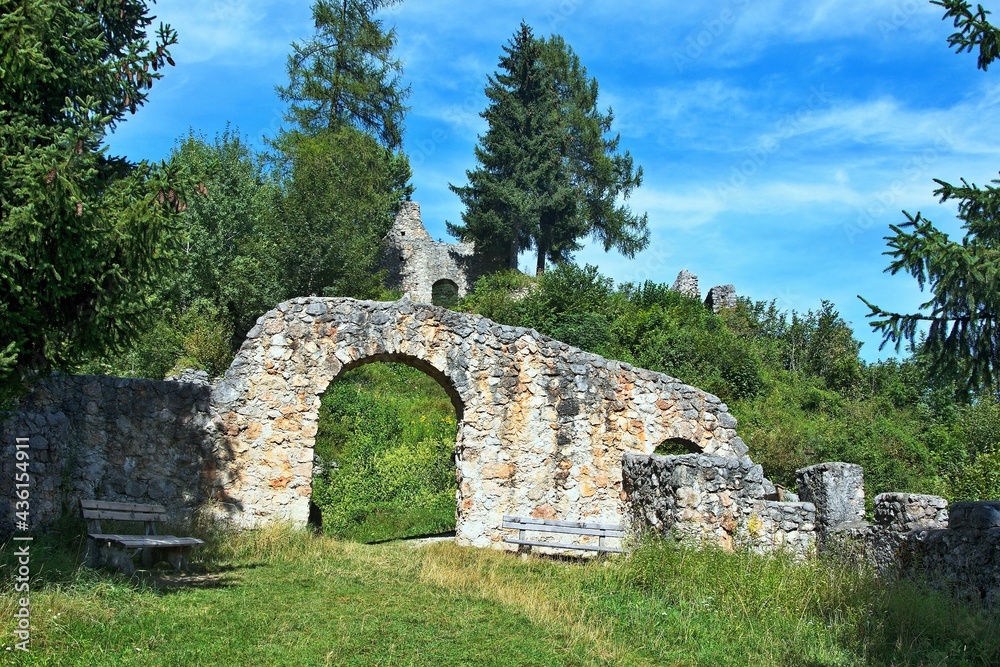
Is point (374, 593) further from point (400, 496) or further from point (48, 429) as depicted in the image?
point (400, 496)

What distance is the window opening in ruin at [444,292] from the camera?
31.6 metres

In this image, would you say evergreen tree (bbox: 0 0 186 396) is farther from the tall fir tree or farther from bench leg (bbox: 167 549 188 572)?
the tall fir tree

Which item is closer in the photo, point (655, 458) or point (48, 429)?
point (48, 429)

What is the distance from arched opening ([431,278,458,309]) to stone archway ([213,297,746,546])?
18.1 m

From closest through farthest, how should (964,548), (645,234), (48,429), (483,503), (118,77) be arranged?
(964,548) → (118,77) → (48,429) → (483,503) → (645,234)

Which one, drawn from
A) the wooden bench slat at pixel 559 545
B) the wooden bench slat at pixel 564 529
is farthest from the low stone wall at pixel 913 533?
the wooden bench slat at pixel 564 529

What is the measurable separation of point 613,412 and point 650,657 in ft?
23.2

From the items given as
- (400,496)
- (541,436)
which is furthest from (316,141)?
(541,436)

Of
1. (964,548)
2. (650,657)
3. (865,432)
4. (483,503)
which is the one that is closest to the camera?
(650,657)

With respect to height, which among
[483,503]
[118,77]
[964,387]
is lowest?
[483,503]

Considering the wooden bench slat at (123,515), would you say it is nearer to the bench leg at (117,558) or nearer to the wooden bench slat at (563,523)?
the bench leg at (117,558)

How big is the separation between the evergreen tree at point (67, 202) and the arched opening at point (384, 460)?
5.55 metres

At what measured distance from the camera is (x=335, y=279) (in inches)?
910

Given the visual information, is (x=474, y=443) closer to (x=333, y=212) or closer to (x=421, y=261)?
(x=333, y=212)
